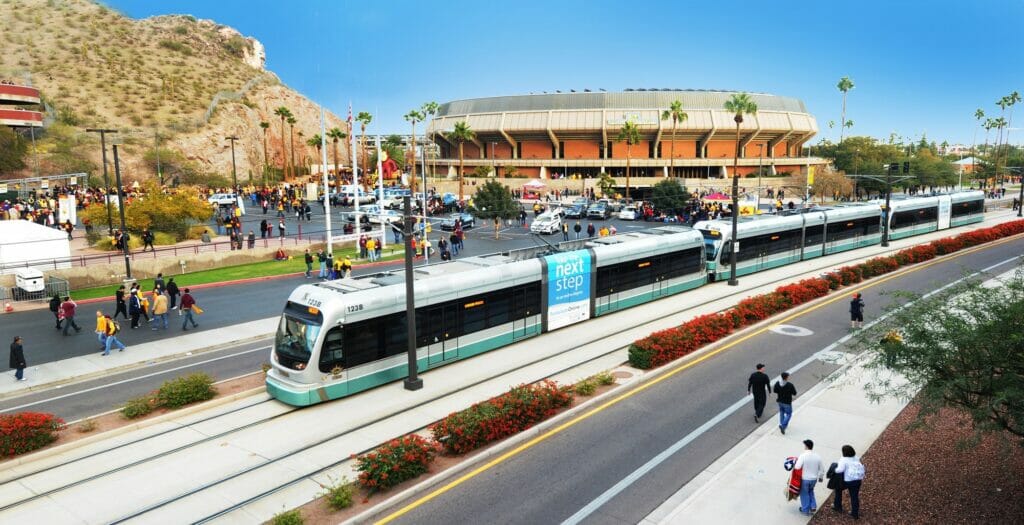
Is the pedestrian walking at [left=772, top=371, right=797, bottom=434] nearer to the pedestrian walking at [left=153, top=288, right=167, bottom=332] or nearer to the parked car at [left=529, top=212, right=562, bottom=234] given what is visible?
the pedestrian walking at [left=153, top=288, right=167, bottom=332]

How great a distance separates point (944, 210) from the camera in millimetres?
48594

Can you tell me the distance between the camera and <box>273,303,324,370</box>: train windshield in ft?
48.5

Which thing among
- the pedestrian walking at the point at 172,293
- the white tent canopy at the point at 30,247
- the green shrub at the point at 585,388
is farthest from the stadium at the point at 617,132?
the green shrub at the point at 585,388

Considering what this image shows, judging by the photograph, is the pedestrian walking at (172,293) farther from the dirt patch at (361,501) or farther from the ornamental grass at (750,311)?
the ornamental grass at (750,311)

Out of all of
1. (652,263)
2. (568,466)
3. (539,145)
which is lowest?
(568,466)

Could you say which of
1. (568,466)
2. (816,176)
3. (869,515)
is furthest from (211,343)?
(816,176)

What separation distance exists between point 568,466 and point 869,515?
4.94 m

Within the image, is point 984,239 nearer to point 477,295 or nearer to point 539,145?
point 477,295

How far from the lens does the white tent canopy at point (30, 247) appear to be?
29344mm

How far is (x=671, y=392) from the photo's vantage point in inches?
643

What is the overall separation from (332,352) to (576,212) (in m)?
47.8

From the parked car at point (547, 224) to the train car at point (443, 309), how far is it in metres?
23.8

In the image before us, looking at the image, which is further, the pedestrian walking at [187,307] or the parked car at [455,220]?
the parked car at [455,220]

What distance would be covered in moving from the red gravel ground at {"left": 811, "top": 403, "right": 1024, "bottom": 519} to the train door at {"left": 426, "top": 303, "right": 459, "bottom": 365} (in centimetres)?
964
